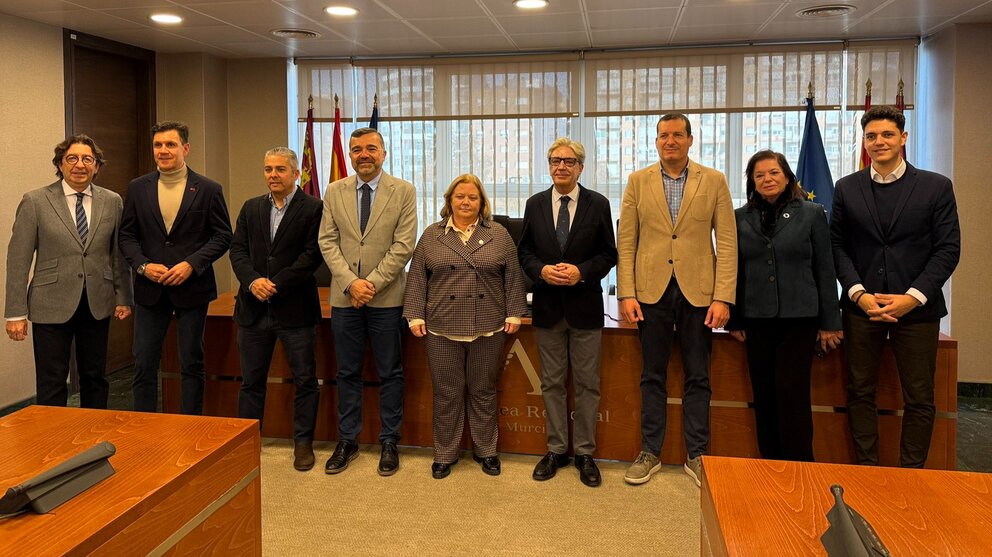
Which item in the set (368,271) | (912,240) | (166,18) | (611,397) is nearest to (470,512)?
(611,397)

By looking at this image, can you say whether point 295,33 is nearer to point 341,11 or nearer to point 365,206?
point 341,11

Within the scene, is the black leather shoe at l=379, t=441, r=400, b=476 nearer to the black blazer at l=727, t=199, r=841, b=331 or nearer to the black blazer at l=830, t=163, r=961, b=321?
the black blazer at l=727, t=199, r=841, b=331

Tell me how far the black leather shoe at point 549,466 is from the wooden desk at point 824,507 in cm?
169

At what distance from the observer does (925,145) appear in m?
5.37

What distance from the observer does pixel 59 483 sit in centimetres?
158

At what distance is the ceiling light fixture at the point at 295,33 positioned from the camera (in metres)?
5.06

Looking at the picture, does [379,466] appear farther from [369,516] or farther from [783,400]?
[783,400]

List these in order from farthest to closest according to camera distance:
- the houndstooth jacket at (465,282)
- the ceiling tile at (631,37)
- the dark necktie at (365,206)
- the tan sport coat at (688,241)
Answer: the ceiling tile at (631,37) < the dark necktie at (365,206) < the houndstooth jacket at (465,282) < the tan sport coat at (688,241)

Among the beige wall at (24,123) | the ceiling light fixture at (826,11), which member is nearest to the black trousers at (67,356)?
the beige wall at (24,123)

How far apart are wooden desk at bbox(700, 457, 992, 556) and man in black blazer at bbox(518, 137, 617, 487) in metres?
1.53

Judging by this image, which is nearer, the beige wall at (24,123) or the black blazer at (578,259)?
the black blazer at (578,259)

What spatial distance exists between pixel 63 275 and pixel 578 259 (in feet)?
7.79

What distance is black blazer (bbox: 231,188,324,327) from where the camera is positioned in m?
3.47

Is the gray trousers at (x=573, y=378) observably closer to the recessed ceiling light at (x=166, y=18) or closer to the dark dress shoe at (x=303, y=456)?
the dark dress shoe at (x=303, y=456)
